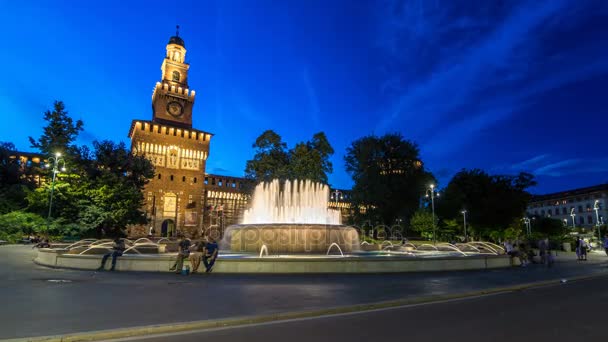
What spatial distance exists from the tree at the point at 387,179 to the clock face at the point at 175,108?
3925 centimetres

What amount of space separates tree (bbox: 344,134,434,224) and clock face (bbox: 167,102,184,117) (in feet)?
129

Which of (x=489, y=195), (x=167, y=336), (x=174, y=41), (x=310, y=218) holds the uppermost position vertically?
(x=174, y=41)

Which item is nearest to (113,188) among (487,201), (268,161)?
(268,161)

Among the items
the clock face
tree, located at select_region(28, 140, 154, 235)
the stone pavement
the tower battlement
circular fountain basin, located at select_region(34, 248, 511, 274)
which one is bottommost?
the stone pavement

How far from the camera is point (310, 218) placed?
75.0ft

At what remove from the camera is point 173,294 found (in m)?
8.32

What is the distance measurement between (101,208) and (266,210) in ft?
61.2

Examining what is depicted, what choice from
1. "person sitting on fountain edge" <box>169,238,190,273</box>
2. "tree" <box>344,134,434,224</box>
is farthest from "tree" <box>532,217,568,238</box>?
"person sitting on fountain edge" <box>169,238,190,273</box>

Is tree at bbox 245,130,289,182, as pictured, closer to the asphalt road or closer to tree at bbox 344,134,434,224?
tree at bbox 344,134,434,224

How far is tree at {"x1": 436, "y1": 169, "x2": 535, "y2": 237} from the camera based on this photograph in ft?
141

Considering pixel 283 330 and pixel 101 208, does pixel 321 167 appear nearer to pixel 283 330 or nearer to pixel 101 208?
pixel 101 208

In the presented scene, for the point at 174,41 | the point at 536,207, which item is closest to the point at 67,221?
the point at 174,41

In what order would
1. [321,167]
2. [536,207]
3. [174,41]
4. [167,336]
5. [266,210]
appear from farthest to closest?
[536,207] → [174,41] → [321,167] → [266,210] → [167,336]

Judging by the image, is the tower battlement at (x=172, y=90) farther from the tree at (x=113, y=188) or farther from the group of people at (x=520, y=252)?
the group of people at (x=520, y=252)
